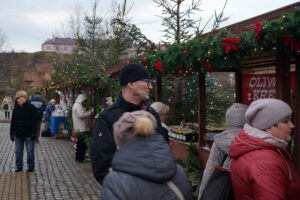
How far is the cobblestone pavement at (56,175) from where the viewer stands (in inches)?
252

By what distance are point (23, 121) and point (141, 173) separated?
22.4 feet

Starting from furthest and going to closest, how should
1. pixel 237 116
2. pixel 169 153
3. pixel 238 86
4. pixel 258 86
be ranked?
pixel 238 86, pixel 258 86, pixel 237 116, pixel 169 153

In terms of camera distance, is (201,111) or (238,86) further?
(238,86)

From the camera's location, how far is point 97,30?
75.0 feet

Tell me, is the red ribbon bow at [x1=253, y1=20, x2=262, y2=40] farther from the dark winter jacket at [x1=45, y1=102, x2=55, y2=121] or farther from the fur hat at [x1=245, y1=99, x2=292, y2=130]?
the dark winter jacket at [x1=45, y1=102, x2=55, y2=121]

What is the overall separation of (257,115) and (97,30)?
2151 cm

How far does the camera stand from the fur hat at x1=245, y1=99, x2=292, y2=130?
7.20 feet

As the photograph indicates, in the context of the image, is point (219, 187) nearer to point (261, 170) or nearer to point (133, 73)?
point (261, 170)

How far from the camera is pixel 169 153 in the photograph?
184cm

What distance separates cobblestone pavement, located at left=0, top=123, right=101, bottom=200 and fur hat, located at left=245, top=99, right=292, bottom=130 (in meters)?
4.55

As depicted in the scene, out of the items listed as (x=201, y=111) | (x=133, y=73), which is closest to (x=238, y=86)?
(x=201, y=111)

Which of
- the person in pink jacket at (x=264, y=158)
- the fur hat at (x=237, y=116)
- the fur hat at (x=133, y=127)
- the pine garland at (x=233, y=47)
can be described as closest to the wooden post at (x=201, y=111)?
the pine garland at (x=233, y=47)

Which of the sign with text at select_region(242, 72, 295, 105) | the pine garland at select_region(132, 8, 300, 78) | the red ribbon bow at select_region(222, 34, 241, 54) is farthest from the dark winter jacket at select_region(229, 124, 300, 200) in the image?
the sign with text at select_region(242, 72, 295, 105)

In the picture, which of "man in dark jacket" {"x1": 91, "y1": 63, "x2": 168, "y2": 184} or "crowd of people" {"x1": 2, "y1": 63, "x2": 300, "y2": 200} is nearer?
"crowd of people" {"x1": 2, "y1": 63, "x2": 300, "y2": 200}
